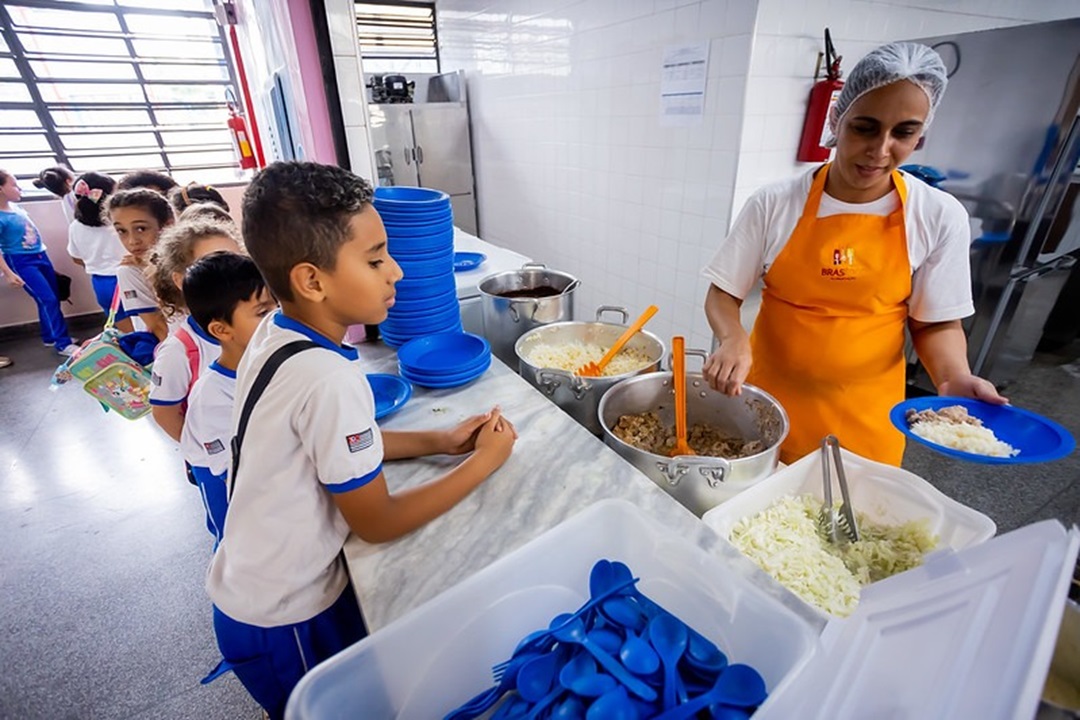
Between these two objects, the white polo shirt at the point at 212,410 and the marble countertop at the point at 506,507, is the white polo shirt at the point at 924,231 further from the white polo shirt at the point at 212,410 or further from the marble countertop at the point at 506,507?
the white polo shirt at the point at 212,410

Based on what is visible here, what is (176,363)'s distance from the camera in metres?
1.45

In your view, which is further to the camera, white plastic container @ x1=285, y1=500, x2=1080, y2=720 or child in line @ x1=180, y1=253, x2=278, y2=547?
child in line @ x1=180, y1=253, x2=278, y2=547

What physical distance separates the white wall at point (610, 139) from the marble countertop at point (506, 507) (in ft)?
5.90

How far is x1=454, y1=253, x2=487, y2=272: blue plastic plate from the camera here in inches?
87.5

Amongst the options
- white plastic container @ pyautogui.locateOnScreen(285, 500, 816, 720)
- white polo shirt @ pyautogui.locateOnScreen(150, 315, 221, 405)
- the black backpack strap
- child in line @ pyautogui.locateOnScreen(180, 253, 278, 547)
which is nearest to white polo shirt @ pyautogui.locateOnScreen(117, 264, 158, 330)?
white polo shirt @ pyautogui.locateOnScreen(150, 315, 221, 405)

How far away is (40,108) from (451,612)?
734cm

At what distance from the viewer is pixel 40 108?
5.05 meters

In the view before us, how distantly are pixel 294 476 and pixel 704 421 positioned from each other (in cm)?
99

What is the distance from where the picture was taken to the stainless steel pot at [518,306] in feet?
5.24

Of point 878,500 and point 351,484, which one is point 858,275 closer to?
point 878,500

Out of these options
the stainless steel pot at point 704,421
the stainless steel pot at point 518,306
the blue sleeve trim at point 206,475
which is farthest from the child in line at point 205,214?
the stainless steel pot at point 704,421

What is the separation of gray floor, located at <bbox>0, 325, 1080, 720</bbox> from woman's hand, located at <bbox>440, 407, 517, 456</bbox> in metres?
1.38

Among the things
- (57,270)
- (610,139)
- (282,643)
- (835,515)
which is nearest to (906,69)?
(835,515)

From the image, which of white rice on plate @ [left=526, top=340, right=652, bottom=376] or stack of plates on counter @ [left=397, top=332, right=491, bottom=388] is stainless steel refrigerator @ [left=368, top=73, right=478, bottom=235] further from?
white rice on plate @ [left=526, top=340, right=652, bottom=376]
